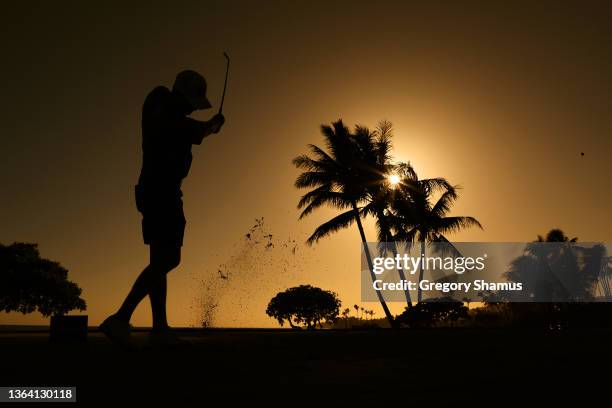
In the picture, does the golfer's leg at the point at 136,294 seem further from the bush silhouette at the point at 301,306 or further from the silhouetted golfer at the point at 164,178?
the bush silhouette at the point at 301,306

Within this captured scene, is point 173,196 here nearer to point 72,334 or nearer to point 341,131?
point 72,334

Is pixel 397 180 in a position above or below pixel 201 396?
above

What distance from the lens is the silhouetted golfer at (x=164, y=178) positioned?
154 inches

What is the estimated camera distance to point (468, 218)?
3158 cm

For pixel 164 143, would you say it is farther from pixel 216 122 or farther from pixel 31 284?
pixel 31 284

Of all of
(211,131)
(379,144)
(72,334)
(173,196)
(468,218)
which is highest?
(379,144)

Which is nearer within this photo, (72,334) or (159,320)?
(159,320)

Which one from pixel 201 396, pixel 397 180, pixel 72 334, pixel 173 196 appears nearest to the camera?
pixel 201 396

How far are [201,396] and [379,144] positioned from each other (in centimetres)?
2881

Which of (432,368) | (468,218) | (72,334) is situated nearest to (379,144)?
(468,218)

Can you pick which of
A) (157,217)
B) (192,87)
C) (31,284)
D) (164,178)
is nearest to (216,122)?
(192,87)

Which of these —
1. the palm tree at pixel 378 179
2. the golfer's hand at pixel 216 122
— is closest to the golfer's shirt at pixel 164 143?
the golfer's hand at pixel 216 122

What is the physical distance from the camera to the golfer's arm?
4070 mm

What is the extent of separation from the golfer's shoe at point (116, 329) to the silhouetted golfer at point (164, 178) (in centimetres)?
10
